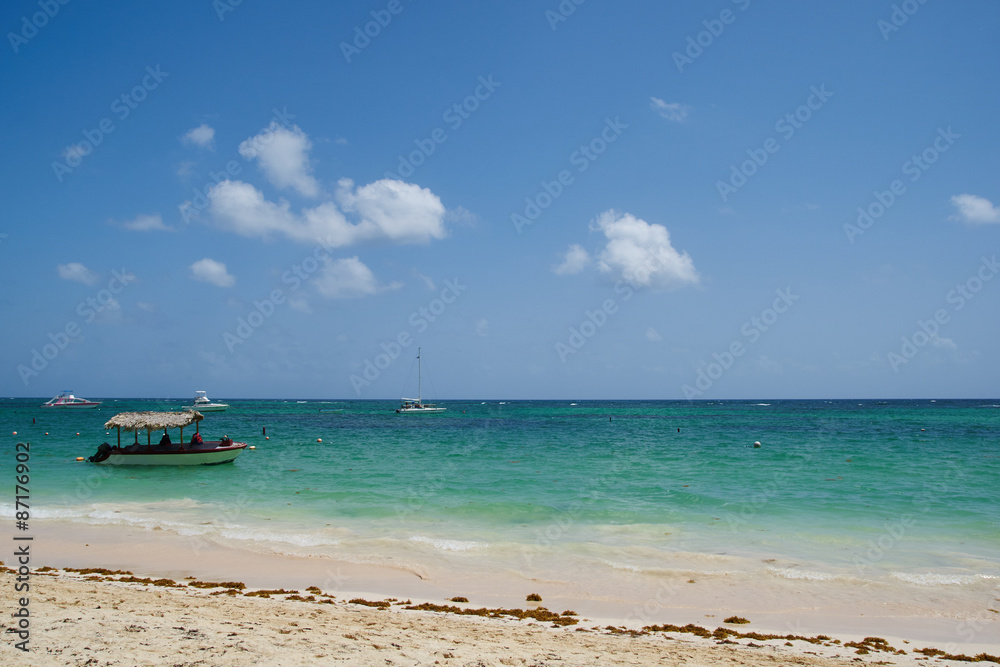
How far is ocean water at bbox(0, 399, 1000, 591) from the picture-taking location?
13250 mm

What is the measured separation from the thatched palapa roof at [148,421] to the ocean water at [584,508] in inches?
85.1

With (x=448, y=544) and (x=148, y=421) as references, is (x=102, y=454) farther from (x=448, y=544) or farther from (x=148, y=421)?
(x=448, y=544)

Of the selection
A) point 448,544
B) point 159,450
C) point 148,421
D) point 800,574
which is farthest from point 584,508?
point 148,421

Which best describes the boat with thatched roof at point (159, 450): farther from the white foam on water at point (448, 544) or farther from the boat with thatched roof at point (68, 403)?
the boat with thatched roof at point (68, 403)

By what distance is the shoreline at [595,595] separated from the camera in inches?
367

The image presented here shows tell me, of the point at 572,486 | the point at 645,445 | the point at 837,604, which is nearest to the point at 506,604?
the point at 837,604

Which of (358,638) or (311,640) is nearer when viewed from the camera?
(311,640)

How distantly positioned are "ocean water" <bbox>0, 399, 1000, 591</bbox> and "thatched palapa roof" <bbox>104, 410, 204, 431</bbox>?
7.09 feet

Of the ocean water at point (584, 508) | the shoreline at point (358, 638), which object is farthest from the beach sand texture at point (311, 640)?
the ocean water at point (584, 508)

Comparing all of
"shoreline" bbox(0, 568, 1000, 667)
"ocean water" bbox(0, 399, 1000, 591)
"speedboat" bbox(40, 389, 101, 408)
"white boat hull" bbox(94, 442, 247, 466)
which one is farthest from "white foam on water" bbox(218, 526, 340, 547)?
"speedboat" bbox(40, 389, 101, 408)

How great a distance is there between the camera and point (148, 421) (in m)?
29.5

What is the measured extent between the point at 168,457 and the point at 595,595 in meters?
26.1

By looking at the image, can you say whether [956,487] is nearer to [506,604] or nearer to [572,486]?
[572,486]

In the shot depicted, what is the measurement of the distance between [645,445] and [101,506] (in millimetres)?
32515
